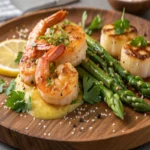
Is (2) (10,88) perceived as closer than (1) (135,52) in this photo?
Yes

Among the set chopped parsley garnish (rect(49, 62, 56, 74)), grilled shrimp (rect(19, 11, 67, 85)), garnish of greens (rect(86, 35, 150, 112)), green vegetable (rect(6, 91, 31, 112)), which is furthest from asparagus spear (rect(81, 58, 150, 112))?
green vegetable (rect(6, 91, 31, 112))

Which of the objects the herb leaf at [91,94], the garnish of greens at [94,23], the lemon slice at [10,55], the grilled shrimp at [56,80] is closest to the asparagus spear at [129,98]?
the herb leaf at [91,94]

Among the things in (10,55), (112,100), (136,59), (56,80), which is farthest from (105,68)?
(10,55)

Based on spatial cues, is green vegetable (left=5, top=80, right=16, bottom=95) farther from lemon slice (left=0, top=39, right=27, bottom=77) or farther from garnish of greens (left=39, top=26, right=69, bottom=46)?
garnish of greens (left=39, top=26, right=69, bottom=46)

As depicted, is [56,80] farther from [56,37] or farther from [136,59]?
[136,59]

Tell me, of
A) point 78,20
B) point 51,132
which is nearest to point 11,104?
point 51,132

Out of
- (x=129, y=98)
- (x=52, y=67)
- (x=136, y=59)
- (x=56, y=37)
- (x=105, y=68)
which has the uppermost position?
(x=56, y=37)

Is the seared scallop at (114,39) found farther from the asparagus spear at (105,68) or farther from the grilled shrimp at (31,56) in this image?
the grilled shrimp at (31,56)
